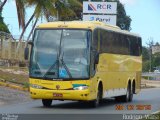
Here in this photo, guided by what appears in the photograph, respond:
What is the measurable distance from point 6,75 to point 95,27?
15.9 m

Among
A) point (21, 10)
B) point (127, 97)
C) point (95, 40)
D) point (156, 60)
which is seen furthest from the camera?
point (156, 60)

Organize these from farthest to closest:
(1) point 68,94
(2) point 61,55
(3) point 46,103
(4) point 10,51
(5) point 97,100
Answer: (4) point 10,51 < (3) point 46,103 < (5) point 97,100 < (2) point 61,55 < (1) point 68,94

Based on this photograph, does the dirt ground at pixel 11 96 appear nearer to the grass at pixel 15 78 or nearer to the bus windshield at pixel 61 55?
the grass at pixel 15 78

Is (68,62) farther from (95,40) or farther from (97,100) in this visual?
(97,100)

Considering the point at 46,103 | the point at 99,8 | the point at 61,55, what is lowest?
the point at 46,103

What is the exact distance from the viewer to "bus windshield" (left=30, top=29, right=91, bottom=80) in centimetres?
2205

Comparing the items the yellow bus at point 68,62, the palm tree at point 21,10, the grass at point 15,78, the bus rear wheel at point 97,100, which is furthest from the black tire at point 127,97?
the palm tree at point 21,10

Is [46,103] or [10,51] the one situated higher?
[10,51]

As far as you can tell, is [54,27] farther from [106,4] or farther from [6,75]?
[106,4]

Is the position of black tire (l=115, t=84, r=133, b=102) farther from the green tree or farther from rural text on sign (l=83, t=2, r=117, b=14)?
the green tree

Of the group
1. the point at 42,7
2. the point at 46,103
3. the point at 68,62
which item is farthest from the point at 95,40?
the point at 42,7

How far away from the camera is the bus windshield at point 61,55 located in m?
22.0

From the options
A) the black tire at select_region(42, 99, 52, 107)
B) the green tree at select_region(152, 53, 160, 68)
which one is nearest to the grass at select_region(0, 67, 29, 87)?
the black tire at select_region(42, 99, 52, 107)

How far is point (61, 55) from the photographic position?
22250mm
